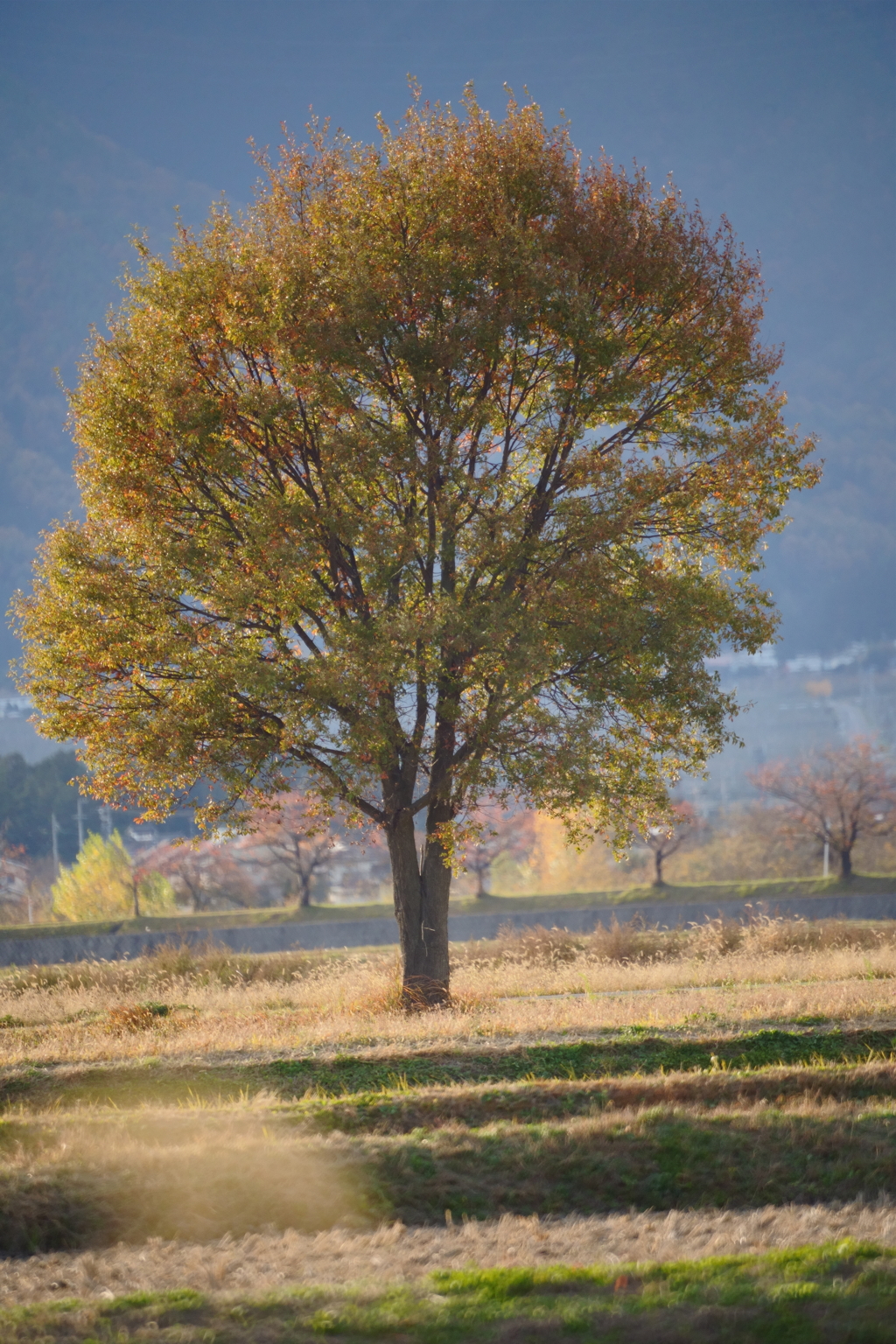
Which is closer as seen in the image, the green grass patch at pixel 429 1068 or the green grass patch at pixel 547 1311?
the green grass patch at pixel 547 1311

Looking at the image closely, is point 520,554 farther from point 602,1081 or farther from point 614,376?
point 602,1081

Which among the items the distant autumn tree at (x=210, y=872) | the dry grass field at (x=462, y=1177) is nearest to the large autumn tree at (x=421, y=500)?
the dry grass field at (x=462, y=1177)

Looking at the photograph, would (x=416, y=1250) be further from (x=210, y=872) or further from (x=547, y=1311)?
(x=210, y=872)

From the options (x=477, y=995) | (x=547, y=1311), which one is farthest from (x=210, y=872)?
(x=547, y=1311)

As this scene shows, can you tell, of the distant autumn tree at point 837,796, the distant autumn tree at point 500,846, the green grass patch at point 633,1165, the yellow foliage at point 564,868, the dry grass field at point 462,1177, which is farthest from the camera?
the yellow foliage at point 564,868

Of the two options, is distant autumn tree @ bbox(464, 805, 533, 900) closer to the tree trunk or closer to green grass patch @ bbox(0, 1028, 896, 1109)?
the tree trunk

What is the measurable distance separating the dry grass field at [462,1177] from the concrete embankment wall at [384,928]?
114ft

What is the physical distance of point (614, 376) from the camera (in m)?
15.7

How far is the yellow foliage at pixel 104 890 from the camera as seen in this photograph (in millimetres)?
62188

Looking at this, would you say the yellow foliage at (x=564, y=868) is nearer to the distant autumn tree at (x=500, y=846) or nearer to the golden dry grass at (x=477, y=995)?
the distant autumn tree at (x=500, y=846)

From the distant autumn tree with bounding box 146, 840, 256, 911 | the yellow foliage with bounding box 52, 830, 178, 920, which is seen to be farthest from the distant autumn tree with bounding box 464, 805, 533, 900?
the yellow foliage with bounding box 52, 830, 178, 920

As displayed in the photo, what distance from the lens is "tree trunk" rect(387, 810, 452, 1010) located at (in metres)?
16.8

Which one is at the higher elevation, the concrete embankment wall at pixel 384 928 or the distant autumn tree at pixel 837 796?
the distant autumn tree at pixel 837 796

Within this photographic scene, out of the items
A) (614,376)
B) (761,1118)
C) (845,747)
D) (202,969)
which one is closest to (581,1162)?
(761,1118)
